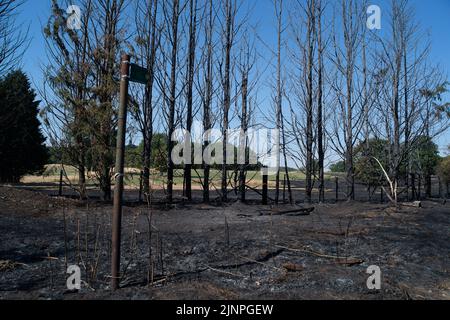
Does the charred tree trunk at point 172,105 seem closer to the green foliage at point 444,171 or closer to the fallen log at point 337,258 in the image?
the fallen log at point 337,258

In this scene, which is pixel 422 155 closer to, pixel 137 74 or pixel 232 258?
pixel 232 258

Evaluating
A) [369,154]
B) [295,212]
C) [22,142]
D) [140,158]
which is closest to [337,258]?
[295,212]

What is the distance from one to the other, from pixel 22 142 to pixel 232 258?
2310 cm

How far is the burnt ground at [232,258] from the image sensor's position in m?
3.63

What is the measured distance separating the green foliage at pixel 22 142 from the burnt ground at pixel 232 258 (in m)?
17.2

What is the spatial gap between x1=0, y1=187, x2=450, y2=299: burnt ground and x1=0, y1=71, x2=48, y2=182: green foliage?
56.3 feet

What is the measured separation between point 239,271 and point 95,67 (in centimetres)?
848

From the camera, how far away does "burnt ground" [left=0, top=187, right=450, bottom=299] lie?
3.63 meters

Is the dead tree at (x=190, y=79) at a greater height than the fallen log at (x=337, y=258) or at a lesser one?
greater

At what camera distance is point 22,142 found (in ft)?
77.7

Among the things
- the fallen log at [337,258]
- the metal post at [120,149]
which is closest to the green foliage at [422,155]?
the fallen log at [337,258]

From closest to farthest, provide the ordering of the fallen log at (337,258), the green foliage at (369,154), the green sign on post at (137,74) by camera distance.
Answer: the green sign on post at (137,74) < the fallen log at (337,258) < the green foliage at (369,154)

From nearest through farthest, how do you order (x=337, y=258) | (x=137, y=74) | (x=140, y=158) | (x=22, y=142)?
(x=137, y=74), (x=337, y=258), (x=140, y=158), (x=22, y=142)

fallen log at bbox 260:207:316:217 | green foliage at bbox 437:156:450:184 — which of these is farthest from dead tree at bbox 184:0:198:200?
green foliage at bbox 437:156:450:184
